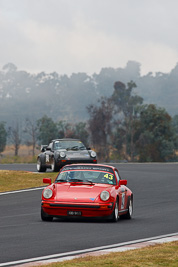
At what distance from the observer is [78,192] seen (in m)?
15.2

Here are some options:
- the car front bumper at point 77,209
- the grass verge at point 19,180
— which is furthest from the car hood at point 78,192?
the grass verge at point 19,180

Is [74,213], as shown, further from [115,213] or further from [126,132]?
[126,132]

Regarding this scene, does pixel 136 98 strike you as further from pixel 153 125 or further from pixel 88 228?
pixel 88 228

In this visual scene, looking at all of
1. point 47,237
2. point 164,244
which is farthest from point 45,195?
point 164,244

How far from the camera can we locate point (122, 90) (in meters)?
146

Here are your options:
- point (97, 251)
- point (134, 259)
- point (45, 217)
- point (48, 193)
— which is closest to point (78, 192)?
point (48, 193)

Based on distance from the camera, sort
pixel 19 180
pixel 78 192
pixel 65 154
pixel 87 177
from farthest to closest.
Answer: pixel 19 180
pixel 65 154
pixel 87 177
pixel 78 192

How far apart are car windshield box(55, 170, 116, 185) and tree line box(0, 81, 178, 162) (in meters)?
79.9

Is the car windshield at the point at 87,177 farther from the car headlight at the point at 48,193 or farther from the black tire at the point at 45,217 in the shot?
the black tire at the point at 45,217

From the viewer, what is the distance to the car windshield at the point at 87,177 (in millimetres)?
15991

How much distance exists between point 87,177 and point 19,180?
55.2 feet

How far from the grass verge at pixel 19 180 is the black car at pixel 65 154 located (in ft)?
2.48

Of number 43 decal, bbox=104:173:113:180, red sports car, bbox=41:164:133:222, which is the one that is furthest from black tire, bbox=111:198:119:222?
number 43 decal, bbox=104:173:113:180

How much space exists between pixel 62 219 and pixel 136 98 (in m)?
129
